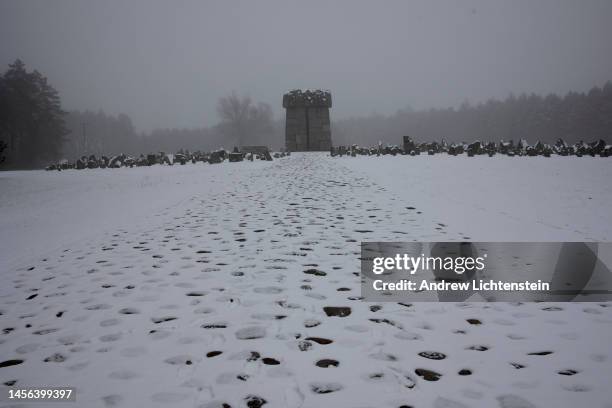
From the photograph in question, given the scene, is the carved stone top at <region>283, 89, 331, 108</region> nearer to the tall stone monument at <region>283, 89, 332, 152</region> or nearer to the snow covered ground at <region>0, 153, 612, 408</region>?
the tall stone monument at <region>283, 89, 332, 152</region>

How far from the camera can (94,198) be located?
11219mm

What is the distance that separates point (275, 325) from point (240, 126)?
68.0 metres

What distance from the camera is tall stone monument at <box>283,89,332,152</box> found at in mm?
35000

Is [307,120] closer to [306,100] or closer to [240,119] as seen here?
[306,100]

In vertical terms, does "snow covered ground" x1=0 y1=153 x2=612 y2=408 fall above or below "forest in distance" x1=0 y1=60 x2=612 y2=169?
below

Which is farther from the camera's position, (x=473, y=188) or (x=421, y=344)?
(x=473, y=188)

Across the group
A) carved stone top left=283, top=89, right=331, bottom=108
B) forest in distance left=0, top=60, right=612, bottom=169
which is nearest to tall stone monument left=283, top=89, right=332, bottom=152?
carved stone top left=283, top=89, right=331, bottom=108

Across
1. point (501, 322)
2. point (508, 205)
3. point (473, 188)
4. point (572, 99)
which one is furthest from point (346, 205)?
point (572, 99)

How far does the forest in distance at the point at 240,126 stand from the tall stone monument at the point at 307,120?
2232 centimetres

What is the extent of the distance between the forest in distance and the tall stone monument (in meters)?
22.3

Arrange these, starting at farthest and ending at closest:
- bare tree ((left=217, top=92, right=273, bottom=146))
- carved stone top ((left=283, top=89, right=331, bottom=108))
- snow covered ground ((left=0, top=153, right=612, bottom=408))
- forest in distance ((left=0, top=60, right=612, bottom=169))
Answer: bare tree ((left=217, top=92, right=273, bottom=146)) → forest in distance ((left=0, top=60, right=612, bottom=169)) → carved stone top ((left=283, top=89, right=331, bottom=108)) → snow covered ground ((left=0, top=153, right=612, bottom=408))

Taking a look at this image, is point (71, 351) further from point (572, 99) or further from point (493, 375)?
point (572, 99)

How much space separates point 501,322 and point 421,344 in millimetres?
809

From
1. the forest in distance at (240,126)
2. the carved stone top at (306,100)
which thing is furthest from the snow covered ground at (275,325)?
the carved stone top at (306,100)
